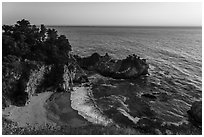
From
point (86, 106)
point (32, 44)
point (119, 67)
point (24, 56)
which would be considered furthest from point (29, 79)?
point (119, 67)

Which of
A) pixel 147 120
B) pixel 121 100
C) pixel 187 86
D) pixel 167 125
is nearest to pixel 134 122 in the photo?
pixel 147 120

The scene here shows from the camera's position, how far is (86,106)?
2925 centimetres

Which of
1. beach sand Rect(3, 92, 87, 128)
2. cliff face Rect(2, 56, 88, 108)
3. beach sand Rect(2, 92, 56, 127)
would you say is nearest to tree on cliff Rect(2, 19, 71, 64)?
cliff face Rect(2, 56, 88, 108)

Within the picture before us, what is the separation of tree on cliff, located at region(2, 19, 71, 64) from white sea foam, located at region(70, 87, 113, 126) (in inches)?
248

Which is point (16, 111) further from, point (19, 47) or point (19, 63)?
point (19, 47)

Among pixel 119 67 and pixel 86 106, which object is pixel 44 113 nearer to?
pixel 86 106

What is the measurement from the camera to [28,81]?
28.6 metres

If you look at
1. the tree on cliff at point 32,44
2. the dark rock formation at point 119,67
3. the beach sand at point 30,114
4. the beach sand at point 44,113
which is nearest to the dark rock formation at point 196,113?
the beach sand at point 44,113

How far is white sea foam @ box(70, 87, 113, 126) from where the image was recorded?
26.1m

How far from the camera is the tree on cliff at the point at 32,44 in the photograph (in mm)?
31156

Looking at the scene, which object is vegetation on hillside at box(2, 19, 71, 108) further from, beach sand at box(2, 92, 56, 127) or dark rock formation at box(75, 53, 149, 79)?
dark rock formation at box(75, 53, 149, 79)

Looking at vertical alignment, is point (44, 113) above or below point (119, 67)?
below

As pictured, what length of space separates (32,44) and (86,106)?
47.3ft

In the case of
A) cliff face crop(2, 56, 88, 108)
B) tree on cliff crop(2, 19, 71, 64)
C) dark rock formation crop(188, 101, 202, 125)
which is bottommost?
dark rock formation crop(188, 101, 202, 125)
